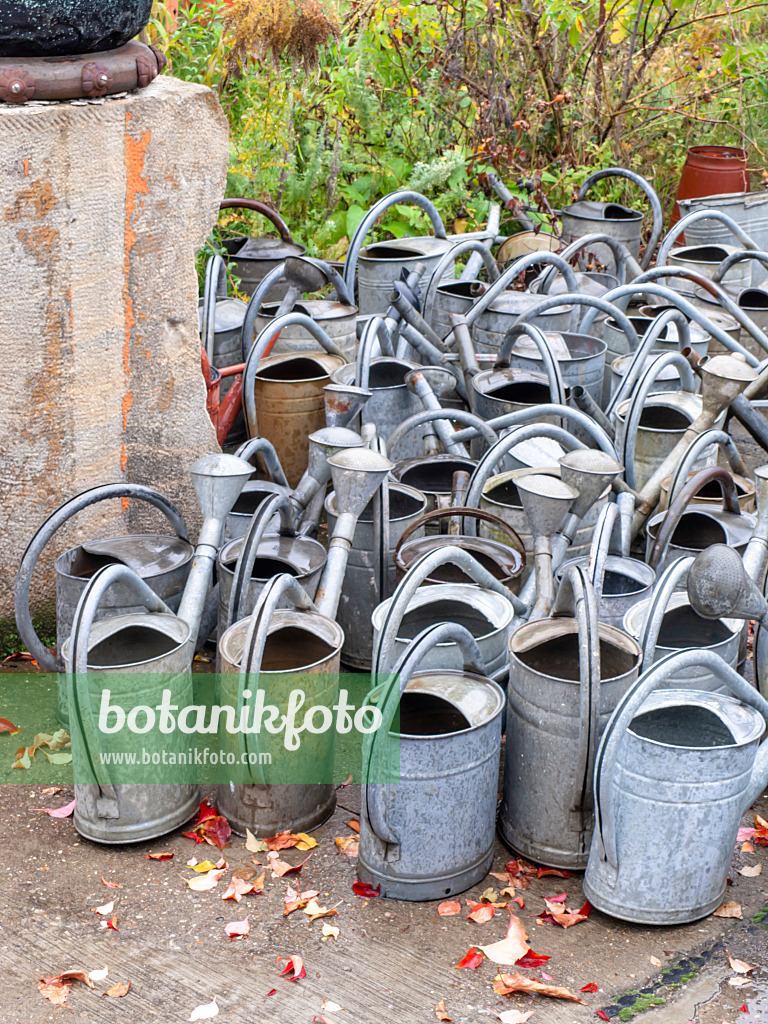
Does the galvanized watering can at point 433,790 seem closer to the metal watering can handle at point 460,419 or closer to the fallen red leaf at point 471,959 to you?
the fallen red leaf at point 471,959

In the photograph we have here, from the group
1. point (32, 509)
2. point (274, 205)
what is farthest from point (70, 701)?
point (274, 205)

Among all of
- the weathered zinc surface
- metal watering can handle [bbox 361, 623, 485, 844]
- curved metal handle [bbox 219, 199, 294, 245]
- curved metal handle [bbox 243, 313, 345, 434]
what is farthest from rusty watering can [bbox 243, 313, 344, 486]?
metal watering can handle [bbox 361, 623, 485, 844]

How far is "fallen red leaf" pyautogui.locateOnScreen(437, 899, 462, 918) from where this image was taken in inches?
99.2

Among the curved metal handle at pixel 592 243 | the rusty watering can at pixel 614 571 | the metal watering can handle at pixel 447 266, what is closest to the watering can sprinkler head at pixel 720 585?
the rusty watering can at pixel 614 571

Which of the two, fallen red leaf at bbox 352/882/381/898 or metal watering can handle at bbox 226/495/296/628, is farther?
metal watering can handle at bbox 226/495/296/628

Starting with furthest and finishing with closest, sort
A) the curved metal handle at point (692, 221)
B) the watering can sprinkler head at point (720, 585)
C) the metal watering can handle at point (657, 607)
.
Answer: the curved metal handle at point (692, 221)
the metal watering can handle at point (657, 607)
the watering can sprinkler head at point (720, 585)

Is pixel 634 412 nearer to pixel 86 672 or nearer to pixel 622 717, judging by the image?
pixel 622 717

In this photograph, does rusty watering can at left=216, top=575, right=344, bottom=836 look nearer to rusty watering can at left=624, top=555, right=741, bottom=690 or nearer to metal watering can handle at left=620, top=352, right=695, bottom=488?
rusty watering can at left=624, top=555, right=741, bottom=690

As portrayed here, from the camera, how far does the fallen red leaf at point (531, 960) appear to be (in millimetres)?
2367

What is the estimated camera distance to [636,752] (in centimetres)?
238

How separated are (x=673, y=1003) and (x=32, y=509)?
228cm

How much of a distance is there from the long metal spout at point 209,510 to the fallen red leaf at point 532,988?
3.82 feet

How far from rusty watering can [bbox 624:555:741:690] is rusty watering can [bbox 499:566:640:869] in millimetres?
91

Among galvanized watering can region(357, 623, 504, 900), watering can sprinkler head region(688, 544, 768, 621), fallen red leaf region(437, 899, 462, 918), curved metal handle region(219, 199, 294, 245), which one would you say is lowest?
fallen red leaf region(437, 899, 462, 918)
